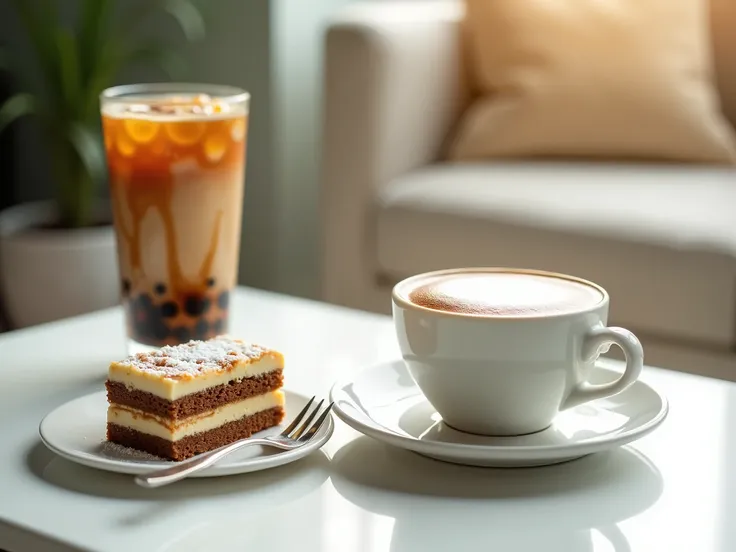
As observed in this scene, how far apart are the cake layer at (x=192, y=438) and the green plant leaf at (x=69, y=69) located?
1710mm

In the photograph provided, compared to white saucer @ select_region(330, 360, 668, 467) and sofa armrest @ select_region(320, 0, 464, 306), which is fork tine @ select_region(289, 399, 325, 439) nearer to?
white saucer @ select_region(330, 360, 668, 467)

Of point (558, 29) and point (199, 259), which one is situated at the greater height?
point (558, 29)

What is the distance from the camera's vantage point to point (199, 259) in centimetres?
104

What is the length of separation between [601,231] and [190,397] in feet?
3.36

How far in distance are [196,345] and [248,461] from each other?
5.5 inches

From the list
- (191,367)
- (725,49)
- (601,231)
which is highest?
(725,49)

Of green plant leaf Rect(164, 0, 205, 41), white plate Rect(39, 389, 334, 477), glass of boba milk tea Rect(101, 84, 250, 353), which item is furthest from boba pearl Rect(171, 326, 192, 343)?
green plant leaf Rect(164, 0, 205, 41)

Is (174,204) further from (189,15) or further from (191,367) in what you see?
(189,15)

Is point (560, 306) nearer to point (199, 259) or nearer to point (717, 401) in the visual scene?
point (717, 401)

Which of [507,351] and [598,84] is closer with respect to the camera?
[507,351]

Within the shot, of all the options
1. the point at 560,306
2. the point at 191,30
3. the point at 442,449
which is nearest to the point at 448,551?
the point at 442,449

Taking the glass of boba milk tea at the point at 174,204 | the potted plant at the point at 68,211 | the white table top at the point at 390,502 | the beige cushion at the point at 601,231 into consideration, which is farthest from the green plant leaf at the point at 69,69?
the white table top at the point at 390,502

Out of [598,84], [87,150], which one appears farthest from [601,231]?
[87,150]

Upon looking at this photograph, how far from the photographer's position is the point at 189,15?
260 cm
